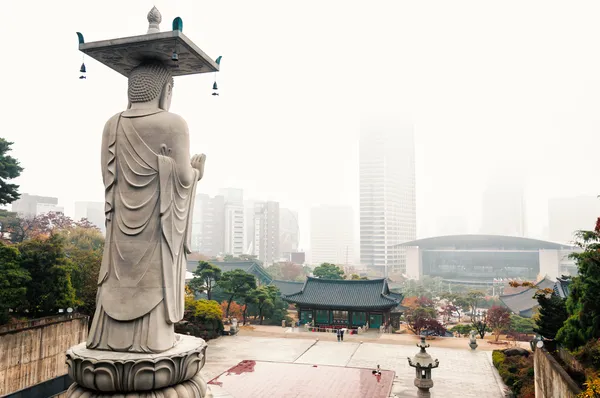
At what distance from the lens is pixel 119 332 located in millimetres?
6012

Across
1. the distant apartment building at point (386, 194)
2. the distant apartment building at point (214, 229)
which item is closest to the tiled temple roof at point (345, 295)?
the distant apartment building at point (386, 194)

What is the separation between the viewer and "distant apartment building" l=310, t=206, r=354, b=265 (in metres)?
142

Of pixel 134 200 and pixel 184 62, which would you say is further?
pixel 184 62

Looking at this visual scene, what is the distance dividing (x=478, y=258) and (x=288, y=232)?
9004 centimetres

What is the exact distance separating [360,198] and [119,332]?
8903 cm

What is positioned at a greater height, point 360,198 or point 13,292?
point 360,198

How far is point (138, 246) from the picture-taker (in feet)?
20.5

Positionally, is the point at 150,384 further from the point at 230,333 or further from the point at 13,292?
the point at 230,333

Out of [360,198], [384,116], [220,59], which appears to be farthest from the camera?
[384,116]

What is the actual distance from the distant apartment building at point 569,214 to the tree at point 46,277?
504ft

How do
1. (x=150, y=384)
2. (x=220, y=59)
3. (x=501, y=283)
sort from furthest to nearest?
(x=501, y=283) → (x=220, y=59) → (x=150, y=384)

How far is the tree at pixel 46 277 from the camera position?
14500 mm

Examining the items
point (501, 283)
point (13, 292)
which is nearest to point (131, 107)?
point (13, 292)

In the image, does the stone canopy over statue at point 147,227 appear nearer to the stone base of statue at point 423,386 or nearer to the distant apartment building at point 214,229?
the stone base of statue at point 423,386
